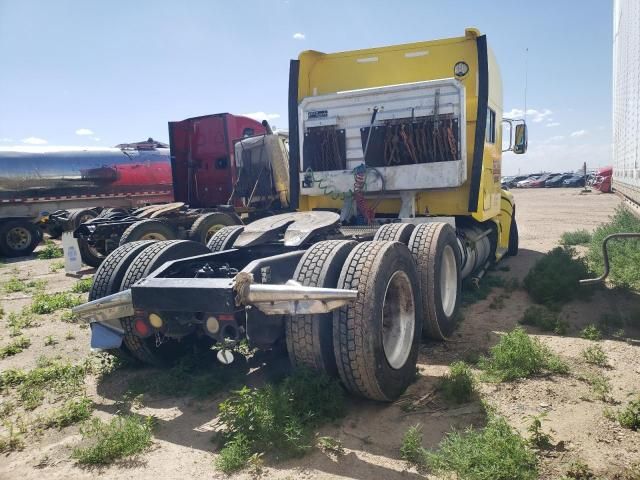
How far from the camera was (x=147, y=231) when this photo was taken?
30.6 ft

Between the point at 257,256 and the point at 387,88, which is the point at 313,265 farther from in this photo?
the point at 387,88

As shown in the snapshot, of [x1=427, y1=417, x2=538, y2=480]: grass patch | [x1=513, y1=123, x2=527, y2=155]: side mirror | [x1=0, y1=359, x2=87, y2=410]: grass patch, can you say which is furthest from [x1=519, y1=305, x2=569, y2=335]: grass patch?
[x1=0, y1=359, x2=87, y2=410]: grass patch

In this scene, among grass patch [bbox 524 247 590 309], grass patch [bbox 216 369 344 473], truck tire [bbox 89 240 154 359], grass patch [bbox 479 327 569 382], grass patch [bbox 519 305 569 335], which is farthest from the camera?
grass patch [bbox 524 247 590 309]

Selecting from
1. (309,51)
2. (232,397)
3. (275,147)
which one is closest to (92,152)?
(275,147)

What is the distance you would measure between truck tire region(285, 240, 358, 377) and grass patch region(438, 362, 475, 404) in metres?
0.92

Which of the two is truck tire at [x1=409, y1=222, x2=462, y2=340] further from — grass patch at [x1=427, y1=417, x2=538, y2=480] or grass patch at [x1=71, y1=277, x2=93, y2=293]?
grass patch at [x1=71, y1=277, x2=93, y2=293]

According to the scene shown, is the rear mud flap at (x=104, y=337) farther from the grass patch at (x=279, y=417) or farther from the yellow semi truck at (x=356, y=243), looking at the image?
the grass patch at (x=279, y=417)

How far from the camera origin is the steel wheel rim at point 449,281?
5.60 metres

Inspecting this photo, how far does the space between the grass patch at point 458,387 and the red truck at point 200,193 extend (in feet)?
22.2

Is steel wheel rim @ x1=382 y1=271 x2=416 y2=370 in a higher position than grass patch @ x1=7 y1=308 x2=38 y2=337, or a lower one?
higher

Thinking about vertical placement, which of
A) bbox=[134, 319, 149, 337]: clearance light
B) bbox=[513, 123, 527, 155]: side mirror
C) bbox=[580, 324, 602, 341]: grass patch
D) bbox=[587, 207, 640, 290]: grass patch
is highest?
bbox=[513, 123, 527, 155]: side mirror

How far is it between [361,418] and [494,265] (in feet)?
21.9

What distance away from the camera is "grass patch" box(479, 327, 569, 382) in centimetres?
414

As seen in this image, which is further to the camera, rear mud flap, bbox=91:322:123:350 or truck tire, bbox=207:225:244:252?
truck tire, bbox=207:225:244:252
